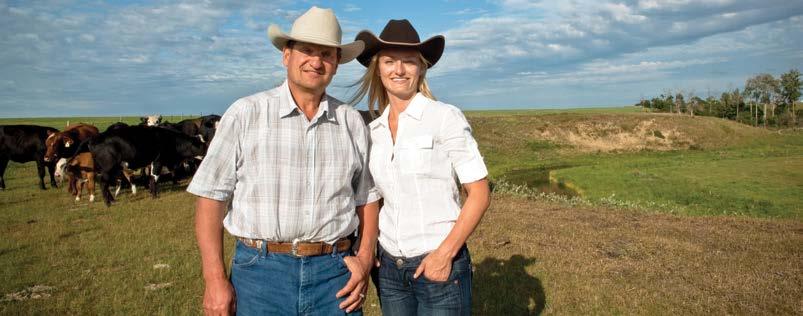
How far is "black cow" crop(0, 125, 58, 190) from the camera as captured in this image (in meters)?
18.9

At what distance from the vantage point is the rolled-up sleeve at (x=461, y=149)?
3066mm

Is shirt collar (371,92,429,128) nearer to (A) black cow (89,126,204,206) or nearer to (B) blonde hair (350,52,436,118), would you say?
(B) blonde hair (350,52,436,118)

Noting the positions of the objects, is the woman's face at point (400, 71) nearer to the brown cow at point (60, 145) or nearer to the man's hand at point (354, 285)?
the man's hand at point (354, 285)

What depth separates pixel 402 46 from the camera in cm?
338

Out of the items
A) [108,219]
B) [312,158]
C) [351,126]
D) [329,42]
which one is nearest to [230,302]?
[312,158]

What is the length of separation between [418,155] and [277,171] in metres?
0.78

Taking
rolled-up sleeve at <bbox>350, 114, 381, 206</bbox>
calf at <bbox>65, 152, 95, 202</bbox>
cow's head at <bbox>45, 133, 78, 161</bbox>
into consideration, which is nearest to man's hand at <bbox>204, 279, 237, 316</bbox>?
rolled-up sleeve at <bbox>350, 114, 381, 206</bbox>

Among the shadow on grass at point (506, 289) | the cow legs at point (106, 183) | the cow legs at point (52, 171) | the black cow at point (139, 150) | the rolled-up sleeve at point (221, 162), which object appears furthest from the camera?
the cow legs at point (52, 171)

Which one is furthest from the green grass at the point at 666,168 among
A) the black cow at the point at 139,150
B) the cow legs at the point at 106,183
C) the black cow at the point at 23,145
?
the black cow at the point at 23,145

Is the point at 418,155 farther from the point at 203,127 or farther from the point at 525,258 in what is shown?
the point at 203,127

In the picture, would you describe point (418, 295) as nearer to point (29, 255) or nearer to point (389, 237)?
point (389, 237)

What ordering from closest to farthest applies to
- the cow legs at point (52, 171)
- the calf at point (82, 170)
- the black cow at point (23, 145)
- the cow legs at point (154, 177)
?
the calf at point (82, 170), the cow legs at point (154, 177), the cow legs at point (52, 171), the black cow at point (23, 145)

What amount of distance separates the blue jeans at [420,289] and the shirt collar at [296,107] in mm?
901

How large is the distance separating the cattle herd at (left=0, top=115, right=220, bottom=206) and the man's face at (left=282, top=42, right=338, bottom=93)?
1096 centimetres
